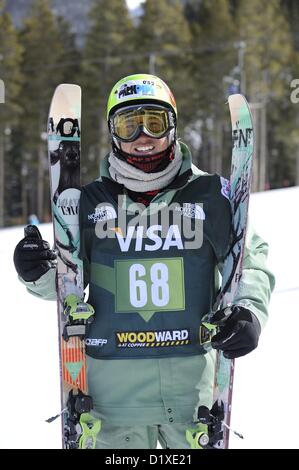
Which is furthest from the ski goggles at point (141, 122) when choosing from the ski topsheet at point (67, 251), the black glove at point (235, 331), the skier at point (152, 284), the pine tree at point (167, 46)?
the pine tree at point (167, 46)

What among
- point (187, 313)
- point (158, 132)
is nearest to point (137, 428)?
point (187, 313)

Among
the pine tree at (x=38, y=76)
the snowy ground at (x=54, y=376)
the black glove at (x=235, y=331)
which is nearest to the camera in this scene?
the black glove at (x=235, y=331)

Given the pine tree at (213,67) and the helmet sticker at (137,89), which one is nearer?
the helmet sticker at (137,89)

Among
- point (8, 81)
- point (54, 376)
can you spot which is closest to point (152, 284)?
point (54, 376)

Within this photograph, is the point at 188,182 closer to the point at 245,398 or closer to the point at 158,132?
the point at 158,132

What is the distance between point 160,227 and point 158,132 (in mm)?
353

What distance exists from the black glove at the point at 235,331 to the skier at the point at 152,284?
84mm

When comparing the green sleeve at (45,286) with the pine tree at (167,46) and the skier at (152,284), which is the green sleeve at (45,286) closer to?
the skier at (152,284)

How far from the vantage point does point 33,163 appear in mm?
39719

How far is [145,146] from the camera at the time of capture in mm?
2449

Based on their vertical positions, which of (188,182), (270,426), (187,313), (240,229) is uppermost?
(188,182)

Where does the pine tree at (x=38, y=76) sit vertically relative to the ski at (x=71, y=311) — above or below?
above

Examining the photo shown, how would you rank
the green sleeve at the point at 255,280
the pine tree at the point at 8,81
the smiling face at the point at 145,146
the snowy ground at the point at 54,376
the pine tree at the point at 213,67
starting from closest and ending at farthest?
1. the green sleeve at the point at 255,280
2. the smiling face at the point at 145,146
3. the snowy ground at the point at 54,376
4. the pine tree at the point at 8,81
5. the pine tree at the point at 213,67

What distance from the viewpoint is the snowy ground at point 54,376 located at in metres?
3.85
